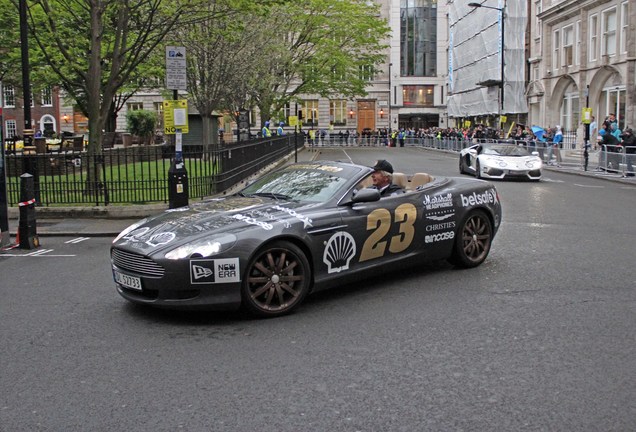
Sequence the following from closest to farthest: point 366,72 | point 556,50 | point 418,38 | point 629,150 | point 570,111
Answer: point 629,150 < point 570,111 < point 556,50 < point 366,72 < point 418,38

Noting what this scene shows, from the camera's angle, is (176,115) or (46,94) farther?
(46,94)

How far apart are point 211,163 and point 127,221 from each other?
289 cm

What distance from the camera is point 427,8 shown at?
8438 cm

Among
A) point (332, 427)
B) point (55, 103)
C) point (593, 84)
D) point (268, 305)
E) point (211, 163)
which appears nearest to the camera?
point (332, 427)

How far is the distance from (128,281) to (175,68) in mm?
7528

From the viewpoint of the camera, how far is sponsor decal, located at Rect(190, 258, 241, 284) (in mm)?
5766

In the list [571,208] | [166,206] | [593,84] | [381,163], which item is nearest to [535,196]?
[571,208]

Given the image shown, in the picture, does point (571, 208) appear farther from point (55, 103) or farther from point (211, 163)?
point (55, 103)

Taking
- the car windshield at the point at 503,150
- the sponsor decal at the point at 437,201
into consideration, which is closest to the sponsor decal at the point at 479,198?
the sponsor decal at the point at 437,201

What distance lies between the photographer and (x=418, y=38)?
85000 millimetres

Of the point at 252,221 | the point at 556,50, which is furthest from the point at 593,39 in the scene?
the point at 252,221

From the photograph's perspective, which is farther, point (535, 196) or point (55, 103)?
point (55, 103)

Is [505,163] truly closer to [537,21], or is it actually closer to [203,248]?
[203,248]

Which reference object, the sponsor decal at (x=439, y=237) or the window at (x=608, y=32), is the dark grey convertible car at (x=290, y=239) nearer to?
the sponsor decal at (x=439, y=237)
